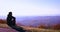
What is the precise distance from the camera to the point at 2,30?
3367 mm

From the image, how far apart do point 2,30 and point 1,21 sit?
0.18m

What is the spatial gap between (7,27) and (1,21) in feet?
0.56

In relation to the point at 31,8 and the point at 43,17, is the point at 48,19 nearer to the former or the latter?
the point at 43,17

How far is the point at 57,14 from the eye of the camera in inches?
135

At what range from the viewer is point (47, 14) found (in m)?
3.44

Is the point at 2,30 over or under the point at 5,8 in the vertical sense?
under

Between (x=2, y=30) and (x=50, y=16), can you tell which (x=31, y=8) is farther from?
(x=2, y=30)

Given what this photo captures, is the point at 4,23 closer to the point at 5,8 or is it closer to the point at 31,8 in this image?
the point at 5,8

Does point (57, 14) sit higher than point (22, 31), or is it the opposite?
point (57, 14)

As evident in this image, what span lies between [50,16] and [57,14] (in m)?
0.13

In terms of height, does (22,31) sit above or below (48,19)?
below

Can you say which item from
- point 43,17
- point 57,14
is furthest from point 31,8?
point 57,14

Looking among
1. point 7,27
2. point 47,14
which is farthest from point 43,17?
point 7,27

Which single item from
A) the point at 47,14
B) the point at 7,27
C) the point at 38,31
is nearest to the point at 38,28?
the point at 38,31
